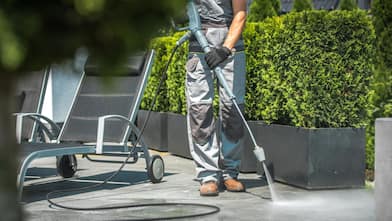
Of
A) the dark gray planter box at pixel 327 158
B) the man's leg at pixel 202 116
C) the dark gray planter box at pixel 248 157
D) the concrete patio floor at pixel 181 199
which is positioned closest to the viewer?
the concrete patio floor at pixel 181 199

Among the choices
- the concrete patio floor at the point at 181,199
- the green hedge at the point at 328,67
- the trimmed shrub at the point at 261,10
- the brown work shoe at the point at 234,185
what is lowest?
the concrete patio floor at the point at 181,199

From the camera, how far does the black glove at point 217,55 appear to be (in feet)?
20.4

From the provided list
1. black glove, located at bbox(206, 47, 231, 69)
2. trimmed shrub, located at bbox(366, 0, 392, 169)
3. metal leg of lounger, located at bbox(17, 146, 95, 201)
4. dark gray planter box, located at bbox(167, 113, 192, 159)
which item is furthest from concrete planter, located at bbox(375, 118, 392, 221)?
dark gray planter box, located at bbox(167, 113, 192, 159)

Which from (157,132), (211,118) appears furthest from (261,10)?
(211,118)

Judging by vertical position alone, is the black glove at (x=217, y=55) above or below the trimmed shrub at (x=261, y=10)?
below

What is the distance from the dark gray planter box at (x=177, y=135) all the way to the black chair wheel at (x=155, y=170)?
1741 millimetres

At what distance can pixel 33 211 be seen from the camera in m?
5.89

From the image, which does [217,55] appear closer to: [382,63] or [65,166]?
[382,63]

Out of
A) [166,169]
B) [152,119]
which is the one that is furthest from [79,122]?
[152,119]

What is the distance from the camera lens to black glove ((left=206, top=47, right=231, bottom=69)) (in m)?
6.22

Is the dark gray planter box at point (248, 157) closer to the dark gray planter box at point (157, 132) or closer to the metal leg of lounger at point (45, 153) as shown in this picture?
the metal leg of lounger at point (45, 153)

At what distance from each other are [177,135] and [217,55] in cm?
326

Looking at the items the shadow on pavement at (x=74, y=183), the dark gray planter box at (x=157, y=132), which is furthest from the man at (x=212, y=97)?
the dark gray planter box at (x=157, y=132)

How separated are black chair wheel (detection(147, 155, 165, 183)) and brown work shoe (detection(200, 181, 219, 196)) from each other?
80 cm
